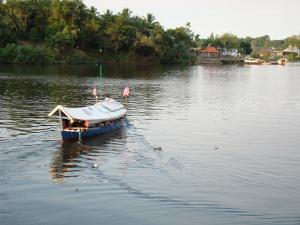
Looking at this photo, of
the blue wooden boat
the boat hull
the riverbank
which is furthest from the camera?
the riverbank

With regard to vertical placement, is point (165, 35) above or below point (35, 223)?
above

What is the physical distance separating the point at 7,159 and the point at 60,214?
9115mm

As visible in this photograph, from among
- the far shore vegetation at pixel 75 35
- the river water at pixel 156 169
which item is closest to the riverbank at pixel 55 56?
the far shore vegetation at pixel 75 35

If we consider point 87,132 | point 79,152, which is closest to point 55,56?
point 87,132

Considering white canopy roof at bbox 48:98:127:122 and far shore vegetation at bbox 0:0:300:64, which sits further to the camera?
far shore vegetation at bbox 0:0:300:64

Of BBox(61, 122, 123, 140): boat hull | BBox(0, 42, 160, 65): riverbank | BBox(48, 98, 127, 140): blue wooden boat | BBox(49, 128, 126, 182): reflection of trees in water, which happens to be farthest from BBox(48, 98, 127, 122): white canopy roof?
BBox(0, 42, 160, 65): riverbank

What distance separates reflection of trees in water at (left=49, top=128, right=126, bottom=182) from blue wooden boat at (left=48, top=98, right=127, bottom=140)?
1.83 feet

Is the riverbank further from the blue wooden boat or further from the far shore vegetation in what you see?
the blue wooden boat

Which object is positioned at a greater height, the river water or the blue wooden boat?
the blue wooden boat

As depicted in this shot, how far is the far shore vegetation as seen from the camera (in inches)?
4791

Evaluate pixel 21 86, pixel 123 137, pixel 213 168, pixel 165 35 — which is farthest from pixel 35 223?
pixel 165 35

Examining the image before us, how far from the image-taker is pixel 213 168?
92.5 feet

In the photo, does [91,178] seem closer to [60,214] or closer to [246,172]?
[60,214]

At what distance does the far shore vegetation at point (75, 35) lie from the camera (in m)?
122
